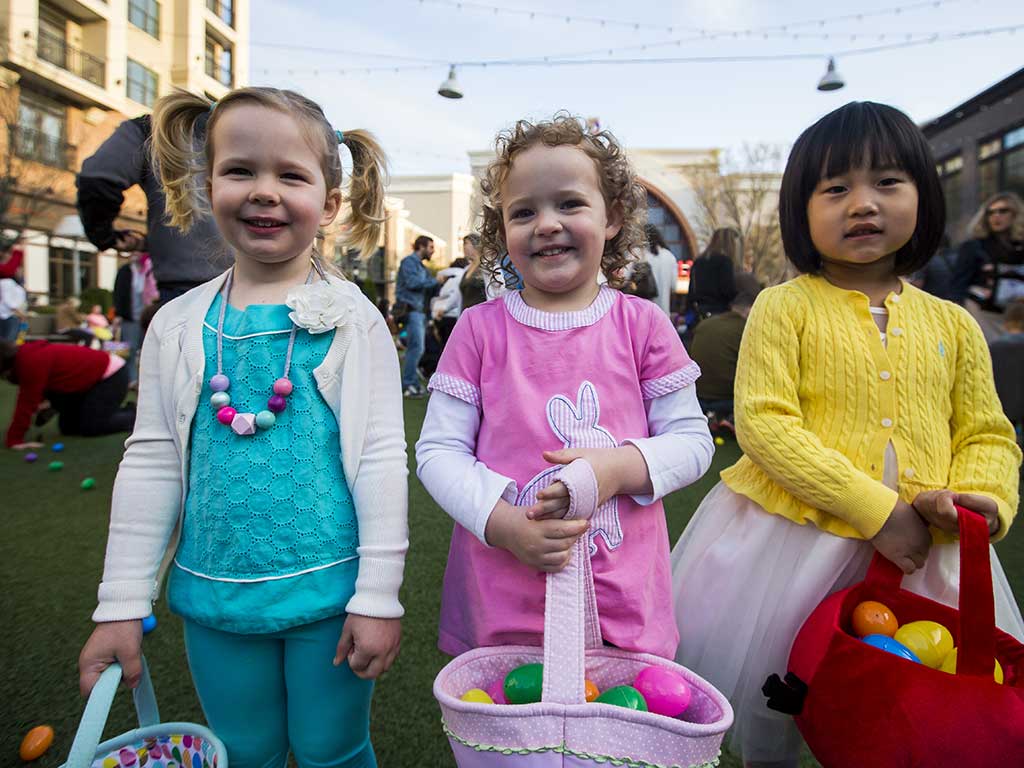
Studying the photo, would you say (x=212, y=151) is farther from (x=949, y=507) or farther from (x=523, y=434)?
(x=949, y=507)

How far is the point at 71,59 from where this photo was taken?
19.9 metres

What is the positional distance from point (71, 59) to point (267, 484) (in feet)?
80.2

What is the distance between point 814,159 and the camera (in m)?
1.36

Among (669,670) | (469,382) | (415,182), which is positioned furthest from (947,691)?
(415,182)

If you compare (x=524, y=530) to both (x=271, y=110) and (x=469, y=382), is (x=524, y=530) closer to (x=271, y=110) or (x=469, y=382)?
(x=469, y=382)

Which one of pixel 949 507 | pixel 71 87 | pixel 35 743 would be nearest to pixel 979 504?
pixel 949 507

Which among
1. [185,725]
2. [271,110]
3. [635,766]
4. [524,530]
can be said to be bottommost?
[185,725]

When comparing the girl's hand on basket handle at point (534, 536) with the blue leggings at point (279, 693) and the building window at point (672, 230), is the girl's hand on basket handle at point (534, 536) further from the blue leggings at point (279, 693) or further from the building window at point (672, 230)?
the building window at point (672, 230)

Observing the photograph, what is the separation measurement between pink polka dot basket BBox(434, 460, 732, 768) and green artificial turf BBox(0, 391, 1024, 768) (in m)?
0.85


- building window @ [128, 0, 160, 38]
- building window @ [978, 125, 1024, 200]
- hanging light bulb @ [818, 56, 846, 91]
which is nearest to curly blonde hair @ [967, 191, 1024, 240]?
hanging light bulb @ [818, 56, 846, 91]

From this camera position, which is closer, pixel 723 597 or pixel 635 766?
pixel 635 766

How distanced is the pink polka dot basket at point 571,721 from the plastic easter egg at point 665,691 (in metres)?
0.02

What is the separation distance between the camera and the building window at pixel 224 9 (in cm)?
2417

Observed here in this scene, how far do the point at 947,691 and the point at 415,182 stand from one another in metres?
43.6
